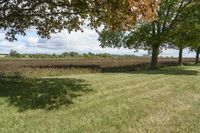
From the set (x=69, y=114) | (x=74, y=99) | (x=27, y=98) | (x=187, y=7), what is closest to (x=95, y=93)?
(x=74, y=99)

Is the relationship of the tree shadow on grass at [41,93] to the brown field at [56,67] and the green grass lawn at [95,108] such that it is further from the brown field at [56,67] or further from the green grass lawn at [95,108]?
the brown field at [56,67]

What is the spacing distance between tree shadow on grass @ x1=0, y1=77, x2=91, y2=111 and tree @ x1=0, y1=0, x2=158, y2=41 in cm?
315

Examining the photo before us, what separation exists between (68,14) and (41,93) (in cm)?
562

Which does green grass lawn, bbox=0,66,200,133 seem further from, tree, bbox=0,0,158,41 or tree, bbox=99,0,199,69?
tree, bbox=99,0,199,69

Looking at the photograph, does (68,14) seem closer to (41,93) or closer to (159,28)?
(41,93)

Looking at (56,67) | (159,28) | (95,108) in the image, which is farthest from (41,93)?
(159,28)

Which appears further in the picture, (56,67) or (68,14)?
(56,67)

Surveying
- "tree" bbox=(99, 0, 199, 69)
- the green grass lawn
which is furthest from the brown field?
the green grass lawn

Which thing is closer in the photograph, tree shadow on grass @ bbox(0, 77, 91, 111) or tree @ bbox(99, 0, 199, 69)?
tree shadow on grass @ bbox(0, 77, 91, 111)

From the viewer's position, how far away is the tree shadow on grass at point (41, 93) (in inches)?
577

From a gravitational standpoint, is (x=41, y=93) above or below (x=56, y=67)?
above

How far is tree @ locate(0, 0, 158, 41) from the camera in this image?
655 inches

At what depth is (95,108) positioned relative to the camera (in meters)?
14.3

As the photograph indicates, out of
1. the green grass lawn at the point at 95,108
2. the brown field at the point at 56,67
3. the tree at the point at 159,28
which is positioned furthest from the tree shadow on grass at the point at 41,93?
the tree at the point at 159,28
